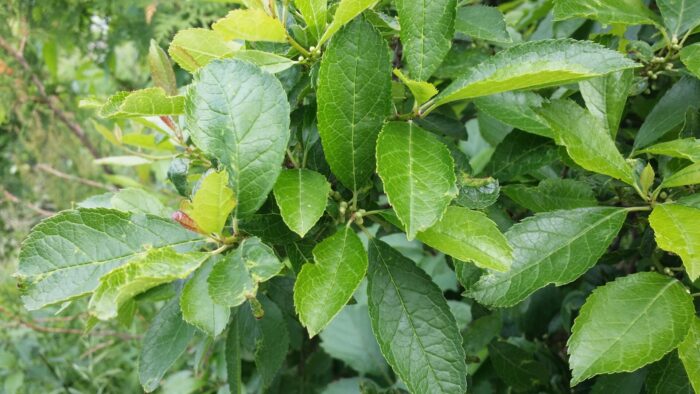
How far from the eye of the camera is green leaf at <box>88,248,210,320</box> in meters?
0.50

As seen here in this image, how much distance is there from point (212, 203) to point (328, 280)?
137 mm

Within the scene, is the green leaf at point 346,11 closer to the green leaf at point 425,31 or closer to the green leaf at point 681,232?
the green leaf at point 425,31

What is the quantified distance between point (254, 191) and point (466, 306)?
0.75 m

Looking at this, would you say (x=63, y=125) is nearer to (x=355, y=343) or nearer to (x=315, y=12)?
(x=355, y=343)

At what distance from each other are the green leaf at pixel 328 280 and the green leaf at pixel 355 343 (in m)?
0.59

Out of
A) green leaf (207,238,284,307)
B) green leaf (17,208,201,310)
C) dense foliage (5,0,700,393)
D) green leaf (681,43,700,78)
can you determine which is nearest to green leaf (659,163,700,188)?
dense foliage (5,0,700,393)

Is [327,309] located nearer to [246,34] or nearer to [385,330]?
[385,330]

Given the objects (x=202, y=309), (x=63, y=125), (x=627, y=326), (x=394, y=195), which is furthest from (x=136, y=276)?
(x=63, y=125)

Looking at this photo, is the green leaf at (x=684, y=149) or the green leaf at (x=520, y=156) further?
the green leaf at (x=520, y=156)

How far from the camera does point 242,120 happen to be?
1.89ft

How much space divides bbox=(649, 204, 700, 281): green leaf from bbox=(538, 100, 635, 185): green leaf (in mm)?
59

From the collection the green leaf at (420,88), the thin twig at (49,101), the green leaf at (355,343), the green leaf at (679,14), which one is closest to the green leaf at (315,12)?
the green leaf at (420,88)

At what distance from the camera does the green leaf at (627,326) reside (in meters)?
0.54

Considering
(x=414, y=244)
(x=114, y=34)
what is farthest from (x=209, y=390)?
(x=114, y=34)
